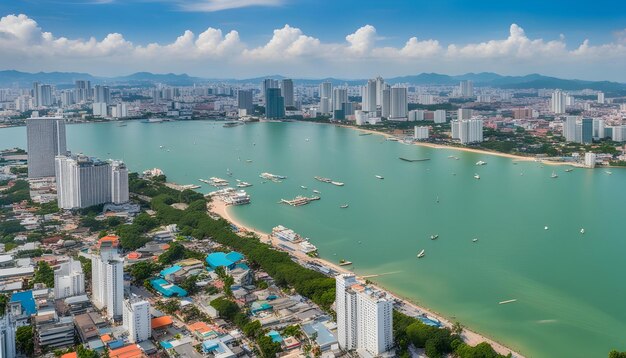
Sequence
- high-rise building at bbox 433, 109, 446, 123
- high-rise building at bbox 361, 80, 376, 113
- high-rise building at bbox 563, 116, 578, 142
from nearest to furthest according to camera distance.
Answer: high-rise building at bbox 563, 116, 578, 142, high-rise building at bbox 433, 109, 446, 123, high-rise building at bbox 361, 80, 376, 113

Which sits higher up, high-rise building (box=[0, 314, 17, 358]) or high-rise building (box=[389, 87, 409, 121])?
high-rise building (box=[389, 87, 409, 121])

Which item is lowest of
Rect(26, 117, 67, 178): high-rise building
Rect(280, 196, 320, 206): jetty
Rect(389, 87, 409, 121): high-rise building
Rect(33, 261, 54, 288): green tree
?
Rect(33, 261, 54, 288): green tree

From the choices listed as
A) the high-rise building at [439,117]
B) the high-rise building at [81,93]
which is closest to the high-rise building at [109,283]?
the high-rise building at [439,117]

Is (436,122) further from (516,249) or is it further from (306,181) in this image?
(516,249)

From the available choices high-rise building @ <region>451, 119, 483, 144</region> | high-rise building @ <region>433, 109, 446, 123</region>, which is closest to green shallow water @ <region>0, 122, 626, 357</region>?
high-rise building @ <region>451, 119, 483, 144</region>

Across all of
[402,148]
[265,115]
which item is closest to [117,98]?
[265,115]

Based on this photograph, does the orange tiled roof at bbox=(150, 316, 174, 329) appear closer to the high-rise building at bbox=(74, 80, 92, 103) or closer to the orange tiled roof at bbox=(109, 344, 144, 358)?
the orange tiled roof at bbox=(109, 344, 144, 358)
